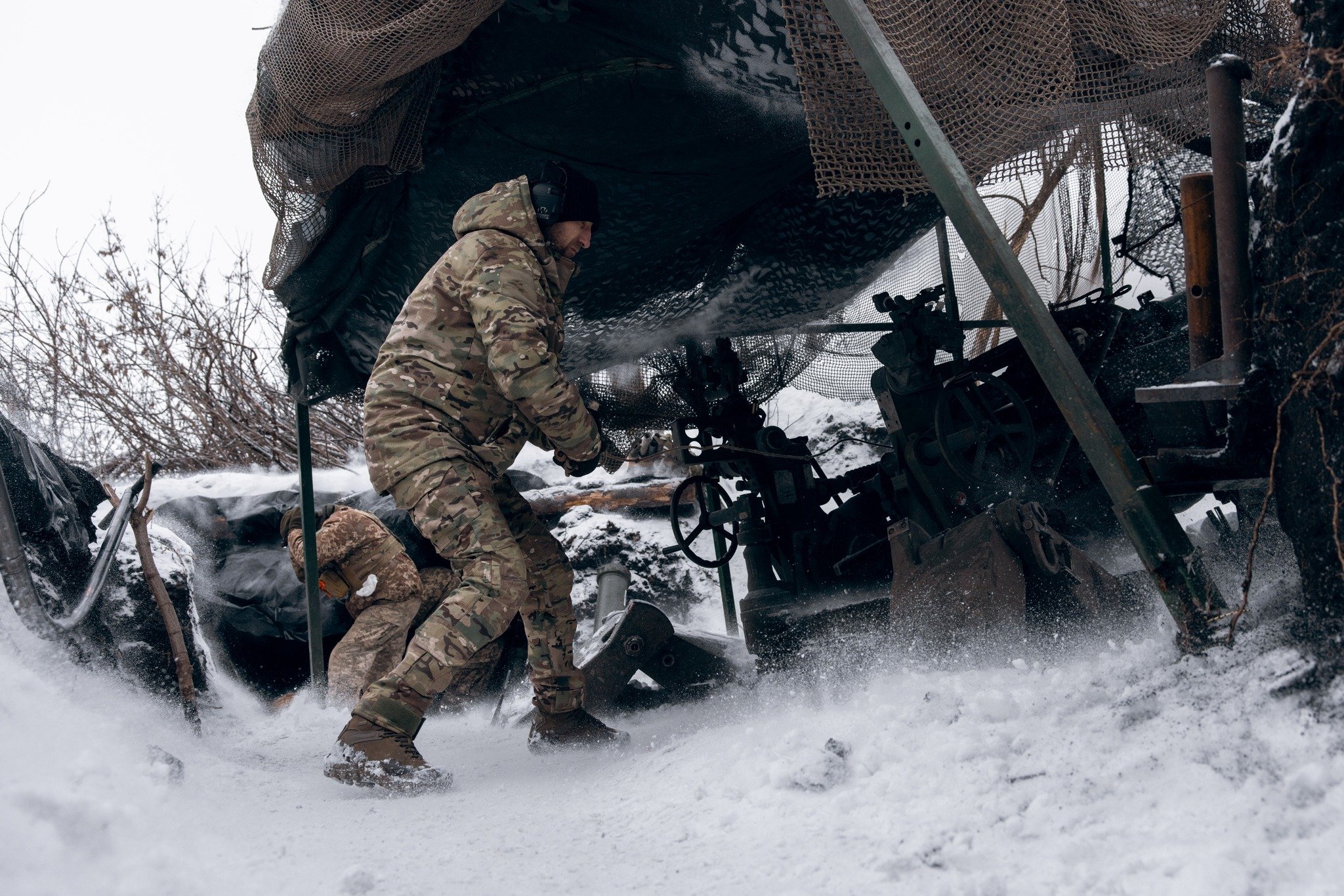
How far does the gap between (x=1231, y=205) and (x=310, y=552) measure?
4119mm

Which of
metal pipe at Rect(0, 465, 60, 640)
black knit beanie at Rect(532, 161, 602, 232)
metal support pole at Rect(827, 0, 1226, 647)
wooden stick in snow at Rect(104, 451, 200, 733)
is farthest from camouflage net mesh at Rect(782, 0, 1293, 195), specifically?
wooden stick in snow at Rect(104, 451, 200, 733)

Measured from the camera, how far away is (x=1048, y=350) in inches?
87.4

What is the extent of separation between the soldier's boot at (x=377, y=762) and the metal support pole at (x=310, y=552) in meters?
2.07

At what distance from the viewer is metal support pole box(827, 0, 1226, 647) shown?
2.06 m

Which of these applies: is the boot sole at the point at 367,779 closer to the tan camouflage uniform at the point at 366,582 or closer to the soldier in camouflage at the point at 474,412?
the soldier in camouflage at the point at 474,412

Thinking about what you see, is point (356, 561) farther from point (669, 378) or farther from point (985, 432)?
point (985, 432)

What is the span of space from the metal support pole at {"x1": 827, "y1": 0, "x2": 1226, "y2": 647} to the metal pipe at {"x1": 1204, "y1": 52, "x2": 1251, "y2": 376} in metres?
0.30

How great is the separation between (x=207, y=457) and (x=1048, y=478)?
8.55 metres

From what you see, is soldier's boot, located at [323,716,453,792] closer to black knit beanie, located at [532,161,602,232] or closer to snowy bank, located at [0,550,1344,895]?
snowy bank, located at [0,550,1344,895]

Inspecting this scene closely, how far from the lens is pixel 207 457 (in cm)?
980

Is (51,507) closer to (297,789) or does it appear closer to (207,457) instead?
(297,789)

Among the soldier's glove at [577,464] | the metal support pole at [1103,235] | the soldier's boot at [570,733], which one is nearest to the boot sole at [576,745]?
the soldier's boot at [570,733]

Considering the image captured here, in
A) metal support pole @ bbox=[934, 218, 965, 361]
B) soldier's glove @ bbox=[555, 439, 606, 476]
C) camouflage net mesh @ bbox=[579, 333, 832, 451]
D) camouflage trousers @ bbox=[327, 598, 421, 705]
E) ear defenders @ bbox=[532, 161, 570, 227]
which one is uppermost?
ear defenders @ bbox=[532, 161, 570, 227]

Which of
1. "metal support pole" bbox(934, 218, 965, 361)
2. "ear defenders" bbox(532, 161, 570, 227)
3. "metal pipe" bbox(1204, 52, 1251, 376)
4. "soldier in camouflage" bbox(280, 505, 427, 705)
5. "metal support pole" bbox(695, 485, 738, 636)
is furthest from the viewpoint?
"soldier in camouflage" bbox(280, 505, 427, 705)
